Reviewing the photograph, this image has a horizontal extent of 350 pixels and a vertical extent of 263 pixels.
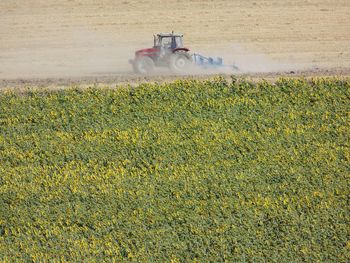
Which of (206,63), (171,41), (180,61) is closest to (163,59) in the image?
(180,61)

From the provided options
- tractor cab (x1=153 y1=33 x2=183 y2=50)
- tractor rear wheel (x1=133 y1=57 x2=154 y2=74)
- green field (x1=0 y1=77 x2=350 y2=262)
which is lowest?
green field (x1=0 y1=77 x2=350 y2=262)

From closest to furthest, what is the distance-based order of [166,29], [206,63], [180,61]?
1. [180,61]
2. [206,63]
3. [166,29]

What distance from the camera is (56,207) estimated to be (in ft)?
51.5

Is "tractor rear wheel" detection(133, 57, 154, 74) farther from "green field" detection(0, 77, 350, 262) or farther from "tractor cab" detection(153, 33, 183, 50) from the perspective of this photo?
"green field" detection(0, 77, 350, 262)

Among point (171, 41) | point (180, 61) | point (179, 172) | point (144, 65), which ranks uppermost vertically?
point (171, 41)

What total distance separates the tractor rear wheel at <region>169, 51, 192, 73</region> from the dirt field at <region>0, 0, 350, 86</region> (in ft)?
7.58

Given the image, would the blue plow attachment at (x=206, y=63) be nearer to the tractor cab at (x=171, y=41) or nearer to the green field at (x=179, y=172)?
the tractor cab at (x=171, y=41)

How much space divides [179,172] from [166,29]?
15.8 m

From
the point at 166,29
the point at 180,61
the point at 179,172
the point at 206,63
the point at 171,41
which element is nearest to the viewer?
the point at 179,172

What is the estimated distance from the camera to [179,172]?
55.3ft

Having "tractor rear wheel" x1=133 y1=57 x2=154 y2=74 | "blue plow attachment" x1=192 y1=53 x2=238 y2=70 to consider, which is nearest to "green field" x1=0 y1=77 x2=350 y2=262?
"blue plow attachment" x1=192 y1=53 x2=238 y2=70

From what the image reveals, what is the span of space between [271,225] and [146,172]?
121 inches

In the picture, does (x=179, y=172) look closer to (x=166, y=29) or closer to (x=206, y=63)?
(x=206, y=63)

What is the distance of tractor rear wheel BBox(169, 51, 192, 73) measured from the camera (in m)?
25.1
